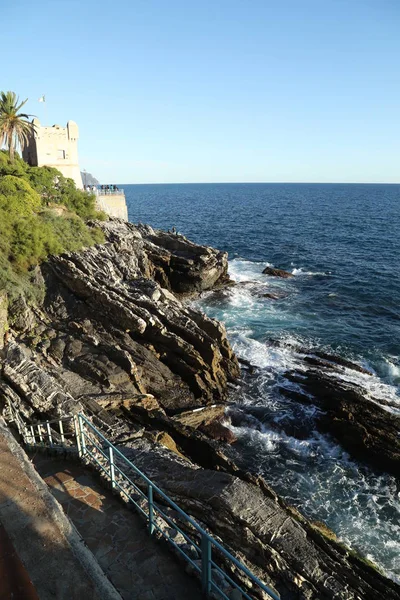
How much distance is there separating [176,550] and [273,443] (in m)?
13.0

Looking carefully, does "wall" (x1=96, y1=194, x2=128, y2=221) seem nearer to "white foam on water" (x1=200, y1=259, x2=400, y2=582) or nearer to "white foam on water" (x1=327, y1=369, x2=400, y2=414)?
"white foam on water" (x1=200, y1=259, x2=400, y2=582)

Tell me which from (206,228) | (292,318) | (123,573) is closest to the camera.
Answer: (123,573)

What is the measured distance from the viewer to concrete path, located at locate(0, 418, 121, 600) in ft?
18.0

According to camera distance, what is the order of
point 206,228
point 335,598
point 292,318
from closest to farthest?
point 335,598, point 292,318, point 206,228

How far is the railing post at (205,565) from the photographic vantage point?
590 centimetres

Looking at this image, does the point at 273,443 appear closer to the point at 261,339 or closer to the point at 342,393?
the point at 342,393

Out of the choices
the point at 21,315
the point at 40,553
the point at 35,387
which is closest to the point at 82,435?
the point at 40,553

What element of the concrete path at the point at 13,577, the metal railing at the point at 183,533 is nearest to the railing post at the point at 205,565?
the metal railing at the point at 183,533

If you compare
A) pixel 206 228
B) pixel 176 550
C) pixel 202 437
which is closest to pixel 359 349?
pixel 202 437

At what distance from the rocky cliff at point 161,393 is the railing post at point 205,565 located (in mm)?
4016

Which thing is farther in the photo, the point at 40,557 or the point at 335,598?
the point at 335,598

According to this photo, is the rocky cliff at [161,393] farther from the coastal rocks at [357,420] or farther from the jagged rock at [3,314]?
the coastal rocks at [357,420]

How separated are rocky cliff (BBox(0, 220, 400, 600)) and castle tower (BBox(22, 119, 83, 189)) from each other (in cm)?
1852

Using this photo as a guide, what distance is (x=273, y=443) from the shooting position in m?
19.3
